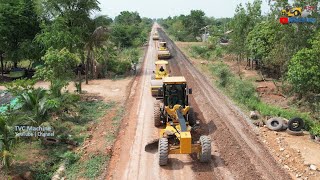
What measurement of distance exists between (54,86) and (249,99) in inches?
512

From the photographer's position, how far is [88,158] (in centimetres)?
1373

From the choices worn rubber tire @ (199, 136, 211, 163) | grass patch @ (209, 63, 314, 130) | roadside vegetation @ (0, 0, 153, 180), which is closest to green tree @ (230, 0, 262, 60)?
grass patch @ (209, 63, 314, 130)

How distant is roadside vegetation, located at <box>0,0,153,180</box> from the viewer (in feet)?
42.9

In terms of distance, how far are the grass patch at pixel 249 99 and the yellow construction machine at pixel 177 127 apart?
6326 millimetres

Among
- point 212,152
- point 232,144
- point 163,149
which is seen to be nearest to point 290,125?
point 232,144

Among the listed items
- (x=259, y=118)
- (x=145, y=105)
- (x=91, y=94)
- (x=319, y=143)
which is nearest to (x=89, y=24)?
(x=91, y=94)

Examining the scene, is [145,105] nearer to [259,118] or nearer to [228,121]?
[228,121]

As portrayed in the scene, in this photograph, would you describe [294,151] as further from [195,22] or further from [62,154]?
[195,22]

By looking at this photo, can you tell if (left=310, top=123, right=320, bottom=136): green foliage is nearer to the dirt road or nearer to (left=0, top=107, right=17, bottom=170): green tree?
the dirt road

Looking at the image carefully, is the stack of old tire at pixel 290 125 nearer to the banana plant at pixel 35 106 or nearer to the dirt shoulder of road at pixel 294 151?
the dirt shoulder of road at pixel 294 151

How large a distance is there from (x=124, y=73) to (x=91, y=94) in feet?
32.1

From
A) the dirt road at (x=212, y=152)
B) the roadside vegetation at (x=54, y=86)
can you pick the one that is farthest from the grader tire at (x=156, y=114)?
→ the roadside vegetation at (x=54, y=86)

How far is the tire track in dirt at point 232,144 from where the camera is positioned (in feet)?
40.9

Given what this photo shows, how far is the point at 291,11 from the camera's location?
79.7ft
